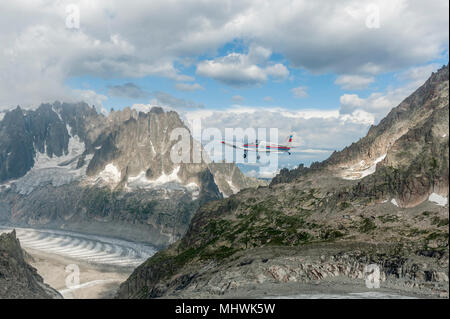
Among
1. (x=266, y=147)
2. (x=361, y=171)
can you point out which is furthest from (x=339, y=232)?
(x=361, y=171)

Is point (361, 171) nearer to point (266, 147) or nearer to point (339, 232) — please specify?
point (266, 147)

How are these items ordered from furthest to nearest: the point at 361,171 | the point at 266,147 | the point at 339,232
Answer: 1. the point at 361,171
2. the point at 266,147
3. the point at 339,232

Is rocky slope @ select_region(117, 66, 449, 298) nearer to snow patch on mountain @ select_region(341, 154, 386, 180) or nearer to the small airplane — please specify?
snow patch on mountain @ select_region(341, 154, 386, 180)

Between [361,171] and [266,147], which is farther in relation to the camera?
[361,171]

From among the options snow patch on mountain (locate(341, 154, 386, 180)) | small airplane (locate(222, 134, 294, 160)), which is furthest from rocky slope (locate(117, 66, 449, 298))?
small airplane (locate(222, 134, 294, 160))

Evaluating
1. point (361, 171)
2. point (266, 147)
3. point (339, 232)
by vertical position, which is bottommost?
point (339, 232)

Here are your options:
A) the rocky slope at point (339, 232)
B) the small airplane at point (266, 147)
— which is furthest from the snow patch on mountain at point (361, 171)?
the small airplane at point (266, 147)

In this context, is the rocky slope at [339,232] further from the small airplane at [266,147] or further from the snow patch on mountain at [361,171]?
the small airplane at [266,147]

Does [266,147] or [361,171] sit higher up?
[266,147]
